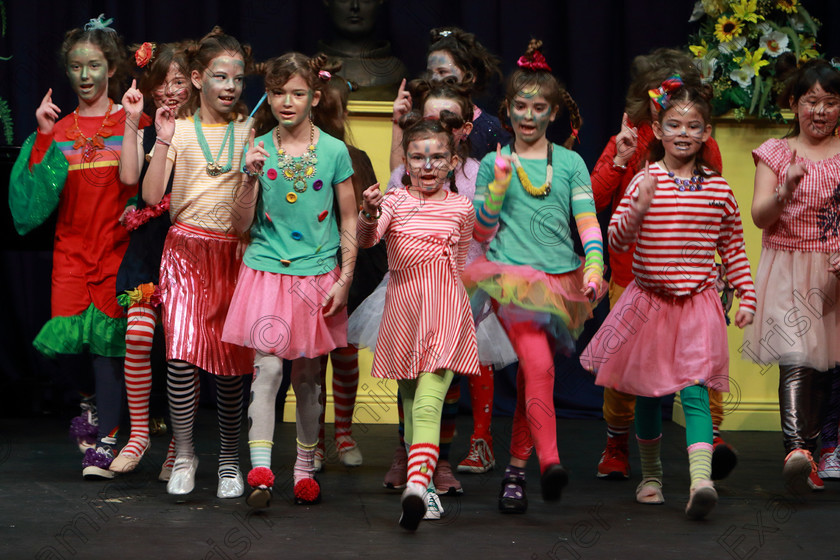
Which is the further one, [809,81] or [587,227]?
[809,81]

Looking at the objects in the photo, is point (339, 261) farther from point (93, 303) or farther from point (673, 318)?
point (673, 318)

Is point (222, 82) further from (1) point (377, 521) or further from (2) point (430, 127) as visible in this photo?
(1) point (377, 521)

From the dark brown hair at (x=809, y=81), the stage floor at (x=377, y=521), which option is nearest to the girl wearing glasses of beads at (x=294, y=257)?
the stage floor at (x=377, y=521)

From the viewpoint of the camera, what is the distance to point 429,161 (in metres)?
3.42

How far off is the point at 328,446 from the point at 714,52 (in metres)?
2.29

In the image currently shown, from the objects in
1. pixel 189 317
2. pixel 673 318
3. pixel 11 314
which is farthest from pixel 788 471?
pixel 11 314

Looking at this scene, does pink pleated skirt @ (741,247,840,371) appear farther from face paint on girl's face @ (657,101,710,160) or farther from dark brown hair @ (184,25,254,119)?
dark brown hair @ (184,25,254,119)

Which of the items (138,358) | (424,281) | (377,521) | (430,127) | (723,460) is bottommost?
(377,521)

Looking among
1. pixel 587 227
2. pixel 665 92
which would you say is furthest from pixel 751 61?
pixel 587 227

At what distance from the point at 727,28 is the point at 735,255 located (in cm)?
164

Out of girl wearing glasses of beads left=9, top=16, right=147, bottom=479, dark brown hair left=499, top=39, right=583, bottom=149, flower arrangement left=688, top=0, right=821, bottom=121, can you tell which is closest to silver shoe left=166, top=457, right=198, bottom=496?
girl wearing glasses of beads left=9, top=16, right=147, bottom=479

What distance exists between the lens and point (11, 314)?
18.1 feet

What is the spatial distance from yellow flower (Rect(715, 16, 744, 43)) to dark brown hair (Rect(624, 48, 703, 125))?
0.71 meters

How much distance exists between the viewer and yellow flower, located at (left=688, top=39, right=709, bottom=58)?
16.0ft
